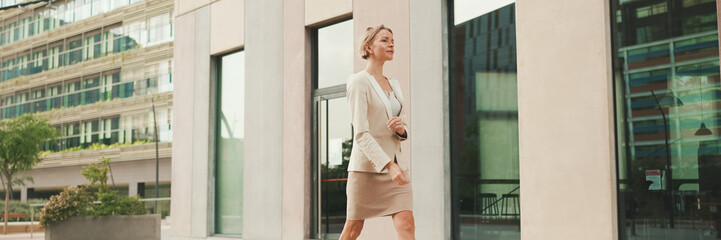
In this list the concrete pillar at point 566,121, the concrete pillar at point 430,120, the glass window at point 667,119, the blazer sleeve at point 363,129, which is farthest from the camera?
the concrete pillar at point 430,120

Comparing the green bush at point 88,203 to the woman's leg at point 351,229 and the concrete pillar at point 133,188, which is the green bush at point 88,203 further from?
the concrete pillar at point 133,188

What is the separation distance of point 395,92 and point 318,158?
7.36 metres

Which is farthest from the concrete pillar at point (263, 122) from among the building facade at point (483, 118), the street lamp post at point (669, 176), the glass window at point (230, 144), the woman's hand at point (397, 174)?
the woman's hand at point (397, 174)

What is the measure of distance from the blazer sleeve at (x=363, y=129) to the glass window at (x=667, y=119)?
4.08m

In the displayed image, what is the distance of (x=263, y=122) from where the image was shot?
12.9 meters

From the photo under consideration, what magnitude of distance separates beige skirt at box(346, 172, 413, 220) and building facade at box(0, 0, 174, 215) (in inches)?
1544

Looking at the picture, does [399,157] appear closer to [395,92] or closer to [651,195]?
[395,92]

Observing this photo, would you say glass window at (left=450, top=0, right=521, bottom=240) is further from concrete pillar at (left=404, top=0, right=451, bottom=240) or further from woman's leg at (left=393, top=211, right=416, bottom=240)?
woman's leg at (left=393, top=211, right=416, bottom=240)

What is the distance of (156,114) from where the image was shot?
4816 cm

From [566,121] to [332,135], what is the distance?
4.71 m

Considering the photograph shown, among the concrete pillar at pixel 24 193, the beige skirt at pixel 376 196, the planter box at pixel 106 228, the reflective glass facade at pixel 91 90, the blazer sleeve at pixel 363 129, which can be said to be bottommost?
the concrete pillar at pixel 24 193

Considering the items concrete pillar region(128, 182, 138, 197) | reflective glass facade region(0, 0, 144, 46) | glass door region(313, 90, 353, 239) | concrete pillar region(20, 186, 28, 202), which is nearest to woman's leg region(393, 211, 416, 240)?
glass door region(313, 90, 353, 239)

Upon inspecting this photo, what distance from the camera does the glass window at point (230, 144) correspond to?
539 inches

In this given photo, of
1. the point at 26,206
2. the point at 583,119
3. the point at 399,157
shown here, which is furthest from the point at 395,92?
the point at 26,206
